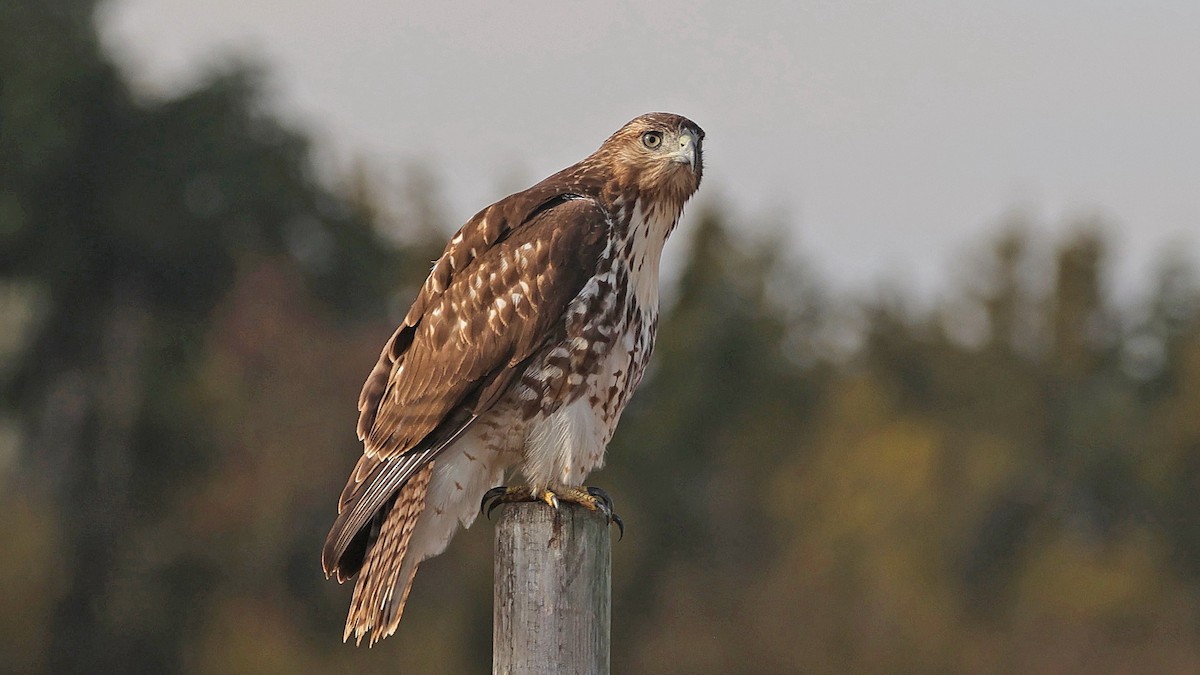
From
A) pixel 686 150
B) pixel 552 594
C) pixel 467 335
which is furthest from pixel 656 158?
pixel 552 594

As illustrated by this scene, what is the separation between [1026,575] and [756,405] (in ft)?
23.0

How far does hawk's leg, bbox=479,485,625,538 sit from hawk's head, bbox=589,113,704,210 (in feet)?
3.31

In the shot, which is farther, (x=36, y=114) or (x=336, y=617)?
(x=36, y=114)

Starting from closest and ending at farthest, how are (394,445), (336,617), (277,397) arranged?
(394,445) < (336,617) < (277,397)

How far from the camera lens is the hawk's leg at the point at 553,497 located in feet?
19.2

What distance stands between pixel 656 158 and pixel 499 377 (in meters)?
0.94

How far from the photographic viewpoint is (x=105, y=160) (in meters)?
38.8

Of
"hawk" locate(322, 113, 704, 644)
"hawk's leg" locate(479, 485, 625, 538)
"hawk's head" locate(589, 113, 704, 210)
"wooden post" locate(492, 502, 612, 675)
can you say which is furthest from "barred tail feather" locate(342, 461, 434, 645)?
"hawk's head" locate(589, 113, 704, 210)

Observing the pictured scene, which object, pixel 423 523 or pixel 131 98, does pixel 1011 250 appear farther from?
pixel 423 523

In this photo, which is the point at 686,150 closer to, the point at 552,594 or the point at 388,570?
the point at 388,570

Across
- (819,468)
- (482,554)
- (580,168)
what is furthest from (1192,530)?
(580,168)

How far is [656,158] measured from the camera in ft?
21.2

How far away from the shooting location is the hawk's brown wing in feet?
19.5

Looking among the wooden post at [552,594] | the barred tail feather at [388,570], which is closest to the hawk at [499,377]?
the barred tail feather at [388,570]
